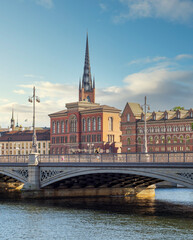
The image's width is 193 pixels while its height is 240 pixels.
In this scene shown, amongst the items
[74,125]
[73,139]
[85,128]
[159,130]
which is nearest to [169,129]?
[159,130]

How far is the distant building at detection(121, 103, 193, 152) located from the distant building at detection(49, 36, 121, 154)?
4.38m

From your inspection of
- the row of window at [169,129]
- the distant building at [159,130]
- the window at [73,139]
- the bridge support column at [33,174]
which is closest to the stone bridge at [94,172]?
the bridge support column at [33,174]

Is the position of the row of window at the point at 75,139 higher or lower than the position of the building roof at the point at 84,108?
lower

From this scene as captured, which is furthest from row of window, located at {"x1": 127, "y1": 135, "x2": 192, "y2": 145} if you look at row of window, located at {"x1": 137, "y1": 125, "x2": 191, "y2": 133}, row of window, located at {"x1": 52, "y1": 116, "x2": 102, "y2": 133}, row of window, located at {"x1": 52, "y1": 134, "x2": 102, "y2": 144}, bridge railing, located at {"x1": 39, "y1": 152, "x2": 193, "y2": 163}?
bridge railing, located at {"x1": 39, "y1": 152, "x2": 193, "y2": 163}

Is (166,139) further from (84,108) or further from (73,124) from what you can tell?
(73,124)

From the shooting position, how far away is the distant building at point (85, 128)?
164 m

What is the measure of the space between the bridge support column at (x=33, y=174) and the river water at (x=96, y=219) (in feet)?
7.91

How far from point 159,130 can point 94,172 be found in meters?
99.9

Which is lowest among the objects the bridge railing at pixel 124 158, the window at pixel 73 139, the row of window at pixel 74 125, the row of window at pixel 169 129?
the bridge railing at pixel 124 158

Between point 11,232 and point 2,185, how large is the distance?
37.4m

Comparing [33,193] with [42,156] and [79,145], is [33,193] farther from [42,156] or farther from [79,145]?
[79,145]

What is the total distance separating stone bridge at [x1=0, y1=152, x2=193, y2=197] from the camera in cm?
4878

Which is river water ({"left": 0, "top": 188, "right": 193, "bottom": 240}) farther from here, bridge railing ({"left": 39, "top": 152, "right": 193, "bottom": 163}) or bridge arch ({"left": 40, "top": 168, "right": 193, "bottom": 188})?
bridge railing ({"left": 39, "top": 152, "right": 193, "bottom": 163})

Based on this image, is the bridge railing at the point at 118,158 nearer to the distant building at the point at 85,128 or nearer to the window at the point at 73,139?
the distant building at the point at 85,128
